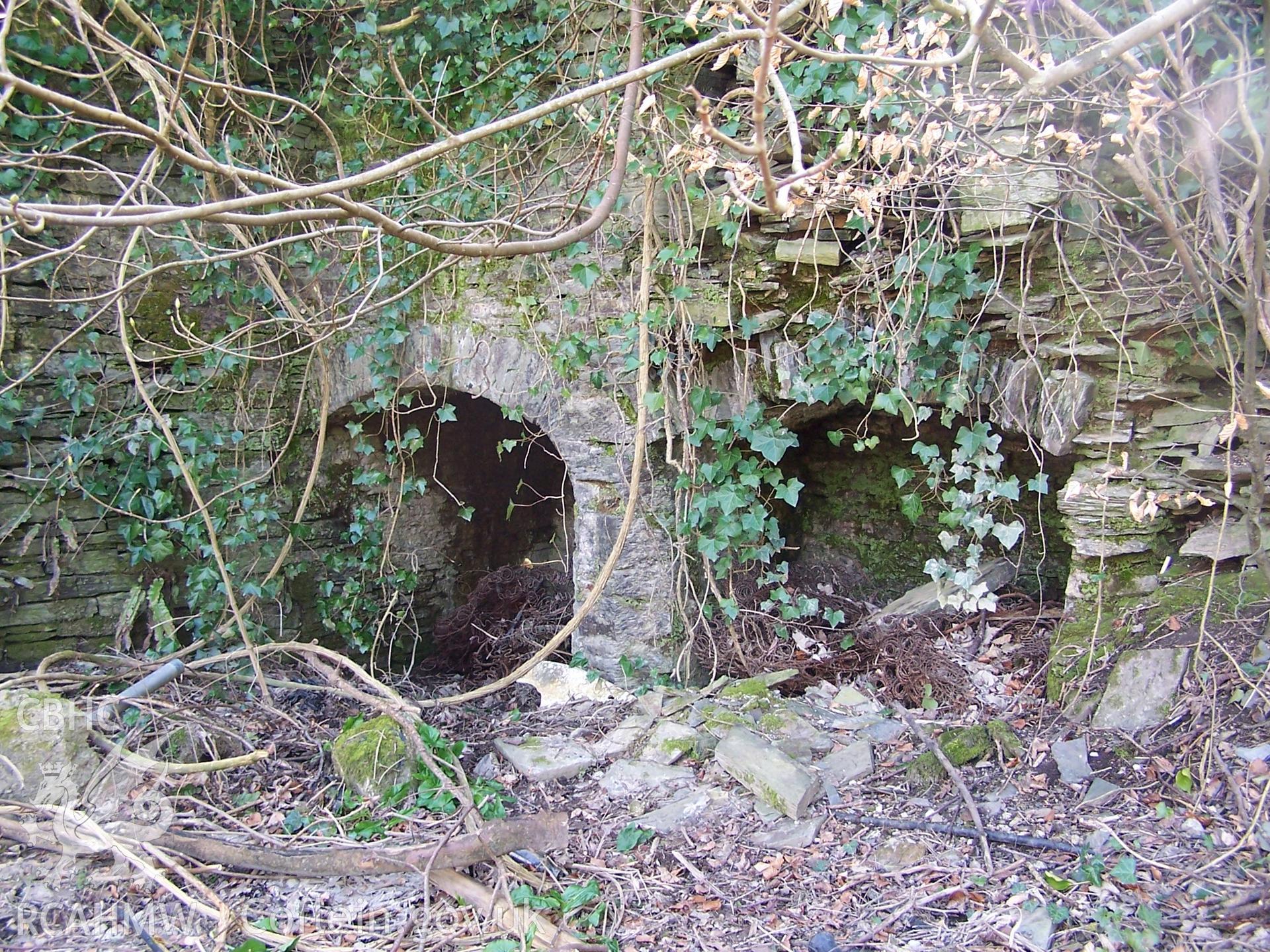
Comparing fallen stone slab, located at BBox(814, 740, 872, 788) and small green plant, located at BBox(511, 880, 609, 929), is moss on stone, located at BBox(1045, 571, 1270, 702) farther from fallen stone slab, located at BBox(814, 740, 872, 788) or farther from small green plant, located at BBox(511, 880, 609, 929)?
small green plant, located at BBox(511, 880, 609, 929)

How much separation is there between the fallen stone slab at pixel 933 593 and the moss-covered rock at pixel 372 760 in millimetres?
2276

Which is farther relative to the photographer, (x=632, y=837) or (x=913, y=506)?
(x=913, y=506)

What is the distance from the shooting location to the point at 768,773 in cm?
285

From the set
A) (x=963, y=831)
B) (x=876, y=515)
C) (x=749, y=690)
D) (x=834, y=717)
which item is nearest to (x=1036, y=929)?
(x=963, y=831)

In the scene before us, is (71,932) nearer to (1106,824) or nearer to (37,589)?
(37,589)

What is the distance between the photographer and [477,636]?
4.95 meters

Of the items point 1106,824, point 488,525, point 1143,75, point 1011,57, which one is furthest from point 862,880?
point 488,525

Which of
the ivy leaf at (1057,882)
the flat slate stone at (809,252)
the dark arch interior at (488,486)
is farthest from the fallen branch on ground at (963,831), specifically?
the dark arch interior at (488,486)

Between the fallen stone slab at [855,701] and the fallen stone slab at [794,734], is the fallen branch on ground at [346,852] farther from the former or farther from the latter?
the fallen stone slab at [855,701]

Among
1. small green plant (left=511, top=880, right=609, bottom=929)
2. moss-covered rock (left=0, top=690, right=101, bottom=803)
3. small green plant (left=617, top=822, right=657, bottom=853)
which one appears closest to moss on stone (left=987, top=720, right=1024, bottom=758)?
small green plant (left=617, top=822, right=657, bottom=853)

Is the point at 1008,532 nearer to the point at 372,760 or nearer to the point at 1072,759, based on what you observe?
the point at 1072,759

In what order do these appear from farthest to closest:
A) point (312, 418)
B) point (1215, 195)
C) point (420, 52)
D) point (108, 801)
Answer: point (312, 418)
point (420, 52)
point (108, 801)
point (1215, 195)

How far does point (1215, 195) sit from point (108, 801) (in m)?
3.95

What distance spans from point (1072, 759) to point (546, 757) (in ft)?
5.96
